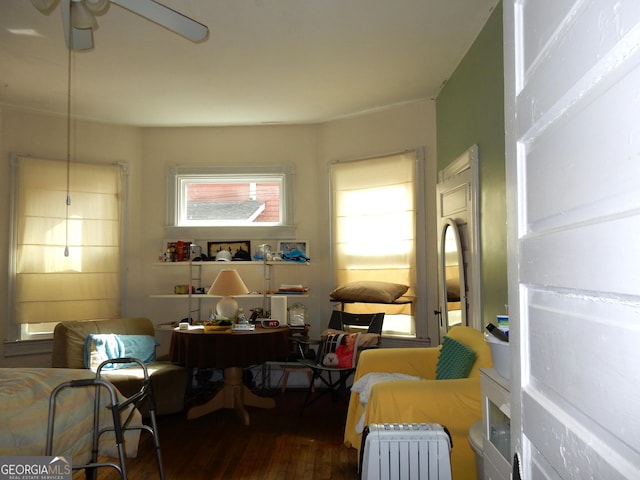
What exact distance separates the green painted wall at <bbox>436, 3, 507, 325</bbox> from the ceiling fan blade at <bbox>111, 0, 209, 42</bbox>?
1.76 metres

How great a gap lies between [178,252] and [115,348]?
134 centimetres

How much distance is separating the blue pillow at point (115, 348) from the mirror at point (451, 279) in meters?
2.72

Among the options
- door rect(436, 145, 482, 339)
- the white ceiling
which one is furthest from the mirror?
the white ceiling

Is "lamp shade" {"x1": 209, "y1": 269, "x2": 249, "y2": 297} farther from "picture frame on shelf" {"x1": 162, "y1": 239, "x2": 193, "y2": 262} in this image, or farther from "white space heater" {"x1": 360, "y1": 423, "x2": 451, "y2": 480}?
"white space heater" {"x1": 360, "y1": 423, "x2": 451, "y2": 480}

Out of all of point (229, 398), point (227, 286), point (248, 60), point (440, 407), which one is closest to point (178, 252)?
point (227, 286)

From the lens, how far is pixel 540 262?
1.03m

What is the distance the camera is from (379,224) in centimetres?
539

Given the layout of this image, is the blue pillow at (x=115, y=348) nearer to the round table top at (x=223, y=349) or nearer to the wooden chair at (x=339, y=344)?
the round table top at (x=223, y=349)

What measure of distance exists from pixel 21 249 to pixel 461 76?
4.35m

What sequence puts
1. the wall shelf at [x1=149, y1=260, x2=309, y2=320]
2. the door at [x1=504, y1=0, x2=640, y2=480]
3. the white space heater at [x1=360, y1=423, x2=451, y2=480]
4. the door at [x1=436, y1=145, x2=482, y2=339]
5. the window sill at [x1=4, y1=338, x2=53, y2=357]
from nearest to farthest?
the door at [x1=504, y1=0, x2=640, y2=480] < the white space heater at [x1=360, y1=423, x2=451, y2=480] < the door at [x1=436, y1=145, x2=482, y2=339] < the window sill at [x1=4, y1=338, x2=53, y2=357] < the wall shelf at [x1=149, y1=260, x2=309, y2=320]

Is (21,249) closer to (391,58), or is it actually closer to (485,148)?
(391,58)

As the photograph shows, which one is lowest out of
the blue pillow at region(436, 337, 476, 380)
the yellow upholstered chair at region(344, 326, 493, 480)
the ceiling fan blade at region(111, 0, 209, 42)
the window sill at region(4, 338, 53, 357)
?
the window sill at region(4, 338, 53, 357)

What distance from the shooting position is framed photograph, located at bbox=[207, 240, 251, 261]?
585 centimetres

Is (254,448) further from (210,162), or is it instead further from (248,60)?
(210,162)
